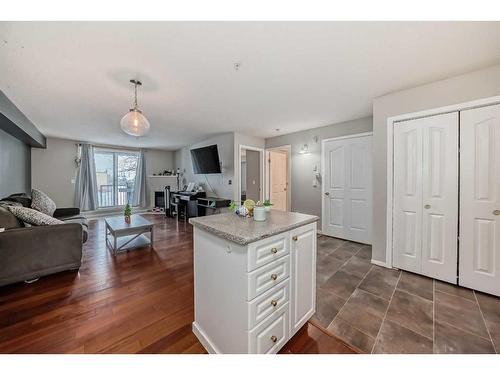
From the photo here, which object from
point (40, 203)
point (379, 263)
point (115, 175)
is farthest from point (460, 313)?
point (115, 175)

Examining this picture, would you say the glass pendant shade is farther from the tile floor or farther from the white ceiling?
the tile floor

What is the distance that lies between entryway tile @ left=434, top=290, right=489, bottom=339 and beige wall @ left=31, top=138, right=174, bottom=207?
7.90 metres

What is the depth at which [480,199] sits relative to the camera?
6.49 ft

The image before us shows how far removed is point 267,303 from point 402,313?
1.39 m

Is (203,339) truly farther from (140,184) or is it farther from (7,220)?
(140,184)

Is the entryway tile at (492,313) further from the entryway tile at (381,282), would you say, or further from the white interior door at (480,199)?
the entryway tile at (381,282)

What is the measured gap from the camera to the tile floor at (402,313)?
4.48 feet

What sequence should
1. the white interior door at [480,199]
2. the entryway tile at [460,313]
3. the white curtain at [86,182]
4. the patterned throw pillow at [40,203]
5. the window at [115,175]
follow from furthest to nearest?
1. the window at [115,175]
2. the white curtain at [86,182]
3. the patterned throw pillow at [40,203]
4. the white interior door at [480,199]
5. the entryway tile at [460,313]

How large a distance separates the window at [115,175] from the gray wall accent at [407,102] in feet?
23.0

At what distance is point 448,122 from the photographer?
212 centimetres

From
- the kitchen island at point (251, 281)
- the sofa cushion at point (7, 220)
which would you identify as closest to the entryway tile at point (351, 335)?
the kitchen island at point (251, 281)

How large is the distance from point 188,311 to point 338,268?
189 cm

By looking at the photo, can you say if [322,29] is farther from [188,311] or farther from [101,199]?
[101,199]
